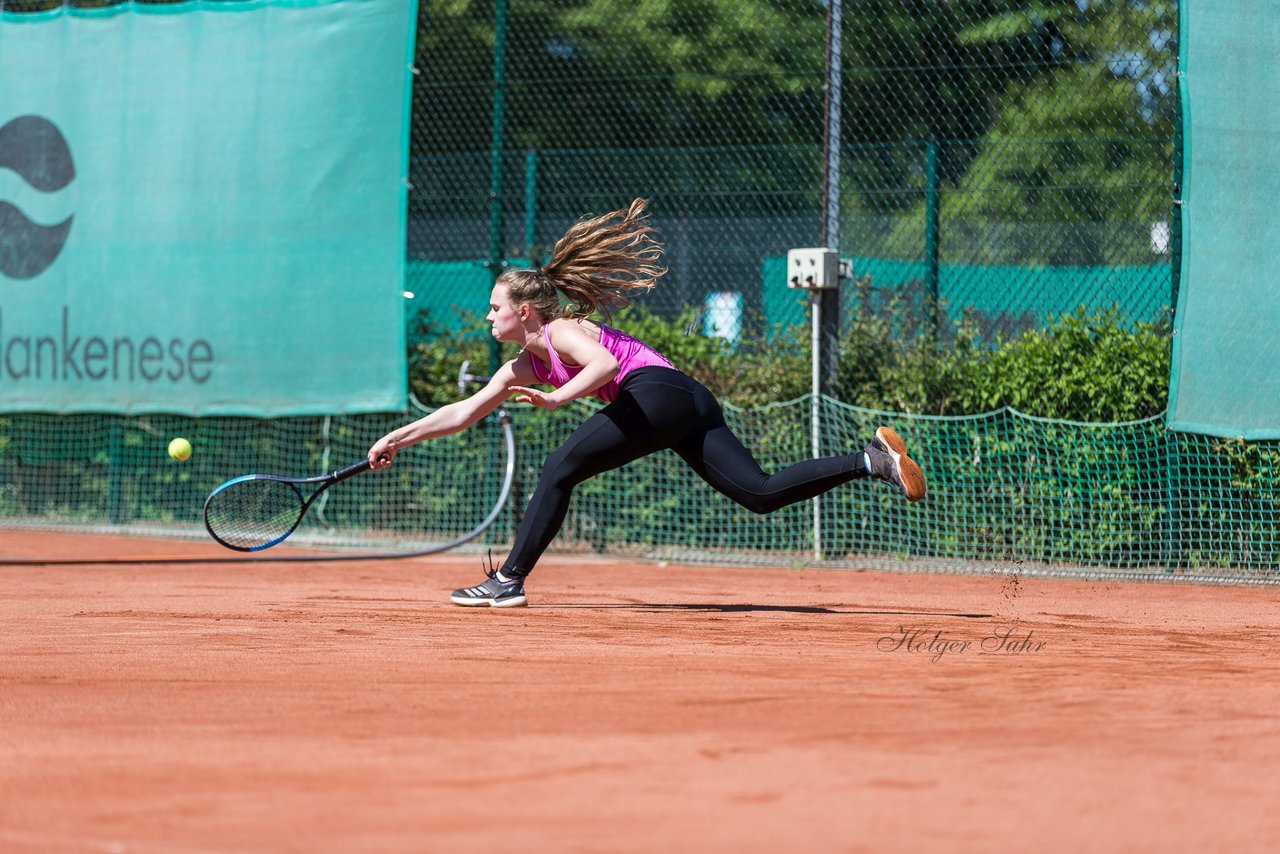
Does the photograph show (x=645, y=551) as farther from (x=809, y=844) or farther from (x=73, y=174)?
(x=809, y=844)

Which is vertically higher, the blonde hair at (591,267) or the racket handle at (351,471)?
the blonde hair at (591,267)

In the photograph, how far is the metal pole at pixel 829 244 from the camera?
993 centimetres

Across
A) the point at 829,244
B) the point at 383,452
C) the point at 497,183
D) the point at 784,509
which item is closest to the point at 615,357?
the point at 383,452

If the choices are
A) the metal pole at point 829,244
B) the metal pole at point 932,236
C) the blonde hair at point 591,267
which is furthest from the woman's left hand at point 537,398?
the metal pole at point 932,236

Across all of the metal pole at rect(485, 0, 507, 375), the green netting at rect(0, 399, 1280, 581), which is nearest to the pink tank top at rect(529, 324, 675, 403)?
the green netting at rect(0, 399, 1280, 581)

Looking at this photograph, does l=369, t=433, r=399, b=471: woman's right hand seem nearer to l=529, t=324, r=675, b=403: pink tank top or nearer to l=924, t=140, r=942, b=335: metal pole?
l=529, t=324, r=675, b=403: pink tank top

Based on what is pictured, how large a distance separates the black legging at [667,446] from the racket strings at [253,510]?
248cm

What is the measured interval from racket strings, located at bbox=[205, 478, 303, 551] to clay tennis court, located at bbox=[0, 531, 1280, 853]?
4.79 feet

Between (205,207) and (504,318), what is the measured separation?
5297 millimetres

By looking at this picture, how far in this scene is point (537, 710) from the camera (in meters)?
4.66

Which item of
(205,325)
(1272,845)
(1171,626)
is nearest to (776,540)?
(1171,626)

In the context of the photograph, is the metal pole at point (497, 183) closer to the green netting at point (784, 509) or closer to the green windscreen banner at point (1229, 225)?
the green netting at point (784, 509)

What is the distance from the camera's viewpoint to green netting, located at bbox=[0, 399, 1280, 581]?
9211 millimetres

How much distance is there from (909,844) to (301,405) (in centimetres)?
863
